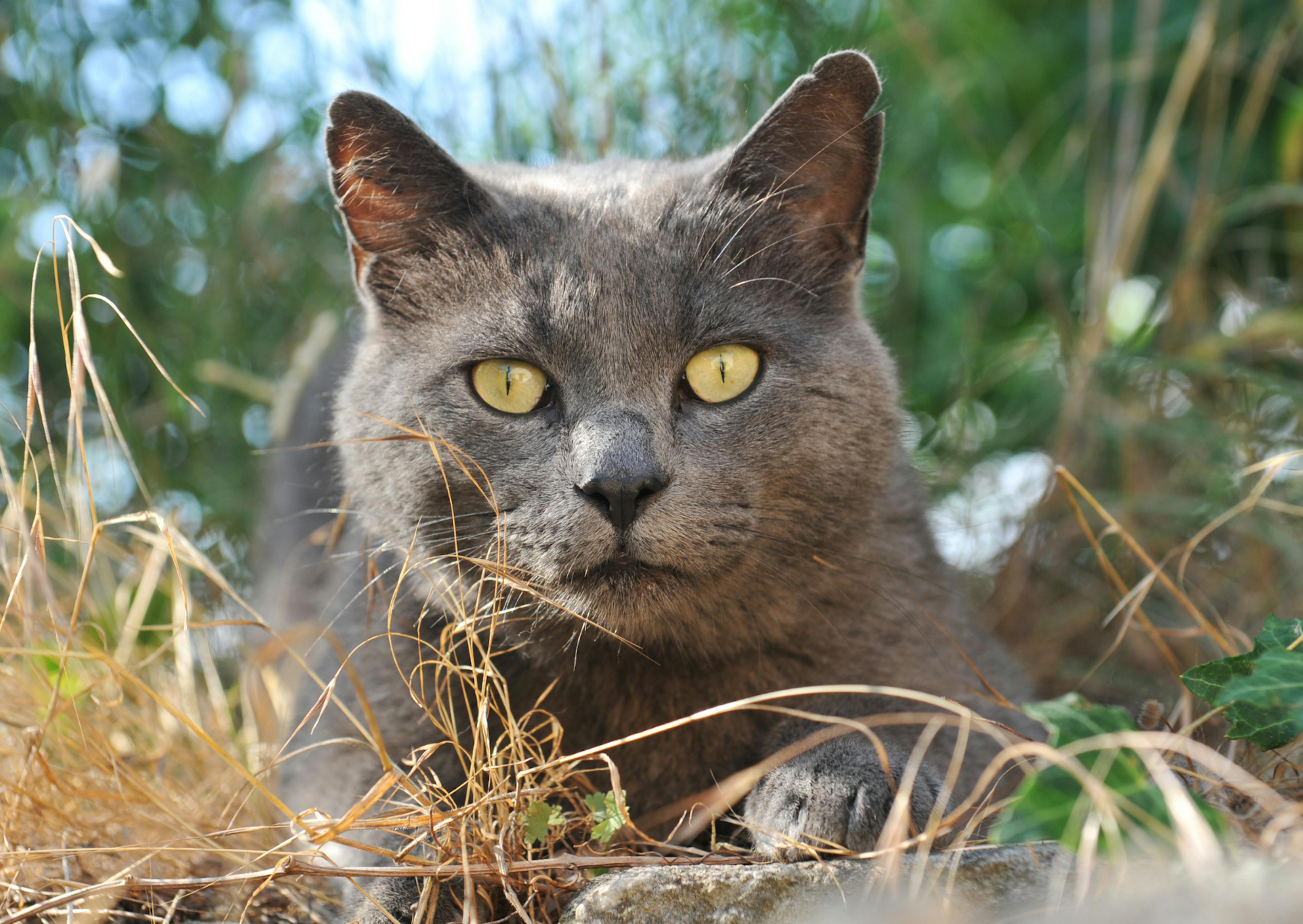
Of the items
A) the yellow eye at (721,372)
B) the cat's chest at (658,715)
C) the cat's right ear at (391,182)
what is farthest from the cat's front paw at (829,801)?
the cat's right ear at (391,182)

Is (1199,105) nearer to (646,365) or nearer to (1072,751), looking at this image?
(646,365)

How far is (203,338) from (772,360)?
2164mm

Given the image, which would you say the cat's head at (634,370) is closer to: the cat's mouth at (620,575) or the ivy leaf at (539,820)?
the cat's mouth at (620,575)

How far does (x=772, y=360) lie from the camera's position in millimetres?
1478

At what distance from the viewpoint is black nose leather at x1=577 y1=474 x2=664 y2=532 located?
1.23 m

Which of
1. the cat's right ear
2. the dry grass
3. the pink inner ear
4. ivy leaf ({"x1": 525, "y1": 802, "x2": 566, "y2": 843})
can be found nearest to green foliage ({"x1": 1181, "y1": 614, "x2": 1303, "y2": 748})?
the dry grass

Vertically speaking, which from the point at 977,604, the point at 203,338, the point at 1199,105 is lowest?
the point at 977,604

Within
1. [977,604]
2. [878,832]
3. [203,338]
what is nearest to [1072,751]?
[878,832]

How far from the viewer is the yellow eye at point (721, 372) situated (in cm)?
144

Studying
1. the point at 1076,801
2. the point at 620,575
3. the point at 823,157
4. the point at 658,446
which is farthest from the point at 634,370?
the point at 1076,801

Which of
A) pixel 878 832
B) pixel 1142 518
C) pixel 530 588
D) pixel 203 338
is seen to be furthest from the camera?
pixel 203 338

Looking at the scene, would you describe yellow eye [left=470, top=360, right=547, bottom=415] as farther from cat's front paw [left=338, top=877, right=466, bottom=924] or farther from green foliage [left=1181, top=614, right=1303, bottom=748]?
green foliage [left=1181, top=614, right=1303, bottom=748]

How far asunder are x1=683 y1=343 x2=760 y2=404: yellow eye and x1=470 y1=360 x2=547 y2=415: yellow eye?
209 millimetres

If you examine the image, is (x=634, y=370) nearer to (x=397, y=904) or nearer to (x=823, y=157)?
(x=823, y=157)
